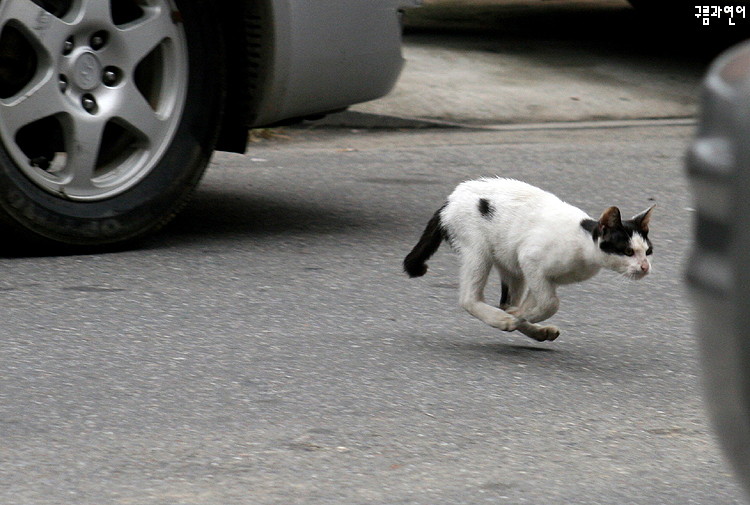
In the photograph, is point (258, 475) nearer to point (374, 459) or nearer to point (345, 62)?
point (374, 459)

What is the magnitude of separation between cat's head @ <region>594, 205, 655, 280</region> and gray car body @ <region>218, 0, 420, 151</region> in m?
1.72

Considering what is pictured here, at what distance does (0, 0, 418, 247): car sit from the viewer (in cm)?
504

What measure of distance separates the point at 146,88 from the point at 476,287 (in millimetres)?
1834

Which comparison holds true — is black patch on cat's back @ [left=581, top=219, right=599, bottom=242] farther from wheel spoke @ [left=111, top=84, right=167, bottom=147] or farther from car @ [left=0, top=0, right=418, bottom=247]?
wheel spoke @ [left=111, top=84, right=167, bottom=147]

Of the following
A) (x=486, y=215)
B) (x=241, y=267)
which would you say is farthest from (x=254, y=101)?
(x=486, y=215)

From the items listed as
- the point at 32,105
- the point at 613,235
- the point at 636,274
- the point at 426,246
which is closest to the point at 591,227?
the point at 613,235

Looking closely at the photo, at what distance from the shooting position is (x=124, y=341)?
4.21 meters

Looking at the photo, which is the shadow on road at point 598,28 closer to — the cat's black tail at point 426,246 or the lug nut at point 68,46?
the lug nut at point 68,46

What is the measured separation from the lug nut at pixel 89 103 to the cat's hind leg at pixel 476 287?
1647mm

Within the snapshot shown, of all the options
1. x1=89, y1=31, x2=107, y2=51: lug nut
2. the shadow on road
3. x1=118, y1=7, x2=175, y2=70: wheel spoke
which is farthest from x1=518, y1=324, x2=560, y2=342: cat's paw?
the shadow on road

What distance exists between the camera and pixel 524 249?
4.29 meters

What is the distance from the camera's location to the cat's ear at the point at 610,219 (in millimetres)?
4129

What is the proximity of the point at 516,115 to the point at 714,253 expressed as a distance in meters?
7.51

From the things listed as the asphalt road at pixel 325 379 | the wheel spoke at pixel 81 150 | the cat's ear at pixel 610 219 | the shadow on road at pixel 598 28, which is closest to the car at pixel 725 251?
the asphalt road at pixel 325 379
